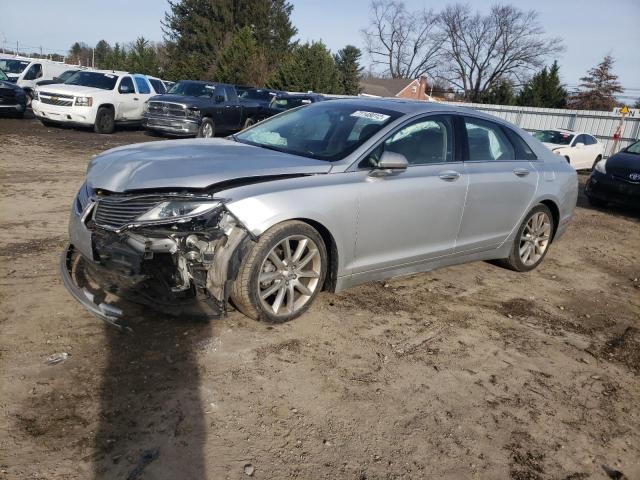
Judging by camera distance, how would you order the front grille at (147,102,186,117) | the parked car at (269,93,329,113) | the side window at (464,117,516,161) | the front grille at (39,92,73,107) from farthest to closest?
the parked car at (269,93,329,113) → the front grille at (147,102,186,117) → the front grille at (39,92,73,107) → the side window at (464,117,516,161)

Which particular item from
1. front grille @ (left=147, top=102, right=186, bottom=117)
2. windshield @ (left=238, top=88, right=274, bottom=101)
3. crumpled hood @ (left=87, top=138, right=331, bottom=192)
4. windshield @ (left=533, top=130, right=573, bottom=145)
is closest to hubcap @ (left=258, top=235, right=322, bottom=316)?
crumpled hood @ (left=87, top=138, right=331, bottom=192)

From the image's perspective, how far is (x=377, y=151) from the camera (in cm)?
415

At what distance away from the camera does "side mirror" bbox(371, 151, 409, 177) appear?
394 cm

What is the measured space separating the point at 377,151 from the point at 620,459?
2558 millimetres

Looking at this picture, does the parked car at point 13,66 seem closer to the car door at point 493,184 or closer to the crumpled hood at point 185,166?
the crumpled hood at point 185,166

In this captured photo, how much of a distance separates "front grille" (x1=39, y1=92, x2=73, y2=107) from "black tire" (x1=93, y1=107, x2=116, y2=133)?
33.5 inches

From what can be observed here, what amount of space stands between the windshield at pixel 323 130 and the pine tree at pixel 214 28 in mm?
39734

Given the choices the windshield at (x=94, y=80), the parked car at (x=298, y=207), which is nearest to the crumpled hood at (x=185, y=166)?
the parked car at (x=298, y=207)

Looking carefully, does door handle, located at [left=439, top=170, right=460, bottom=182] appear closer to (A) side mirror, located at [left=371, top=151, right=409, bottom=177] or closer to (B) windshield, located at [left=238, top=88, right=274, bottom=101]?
(A) side mirror, located at [left=371, top=151, right=409, bottom=177]

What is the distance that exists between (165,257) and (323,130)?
1.81m

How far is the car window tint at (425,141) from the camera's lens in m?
4.32

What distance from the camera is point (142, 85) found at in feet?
56.7

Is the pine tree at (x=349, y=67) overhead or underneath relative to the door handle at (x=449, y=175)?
overhead

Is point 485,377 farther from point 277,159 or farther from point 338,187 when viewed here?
point 277,159
